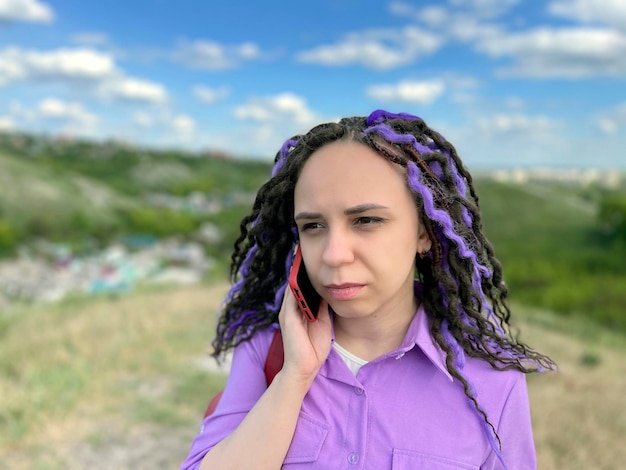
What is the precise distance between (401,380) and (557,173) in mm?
135370

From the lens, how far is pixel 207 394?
5.15 meters

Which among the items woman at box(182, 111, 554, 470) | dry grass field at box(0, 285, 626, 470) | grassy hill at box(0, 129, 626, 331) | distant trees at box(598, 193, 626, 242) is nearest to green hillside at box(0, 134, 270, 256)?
grassy hill at box(0, 129, 626, 331)

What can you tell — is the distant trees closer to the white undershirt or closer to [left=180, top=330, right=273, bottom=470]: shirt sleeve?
the white undershirt

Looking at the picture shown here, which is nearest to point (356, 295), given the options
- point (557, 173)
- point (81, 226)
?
point (81, 226)

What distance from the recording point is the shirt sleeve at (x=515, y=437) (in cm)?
165

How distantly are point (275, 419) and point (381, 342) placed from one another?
1.58 ft

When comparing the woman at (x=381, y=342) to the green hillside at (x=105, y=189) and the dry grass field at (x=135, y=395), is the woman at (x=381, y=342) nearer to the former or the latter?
the dry grass field at (x=135, y=395)

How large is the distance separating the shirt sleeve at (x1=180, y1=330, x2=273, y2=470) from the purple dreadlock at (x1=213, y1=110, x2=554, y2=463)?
133mm

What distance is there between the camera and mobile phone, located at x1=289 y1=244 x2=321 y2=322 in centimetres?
171

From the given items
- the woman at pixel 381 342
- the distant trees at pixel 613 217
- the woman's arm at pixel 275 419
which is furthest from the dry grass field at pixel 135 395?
the distant trees at pixel 613 217

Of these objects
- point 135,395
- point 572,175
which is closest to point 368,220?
point 135,395

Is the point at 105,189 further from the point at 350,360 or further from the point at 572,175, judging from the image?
the point at 572,175

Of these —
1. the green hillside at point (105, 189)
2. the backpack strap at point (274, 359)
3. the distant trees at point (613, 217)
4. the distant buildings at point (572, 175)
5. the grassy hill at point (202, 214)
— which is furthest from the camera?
the distant buildings at point (572, 175)

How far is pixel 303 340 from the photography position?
171 centimetres
